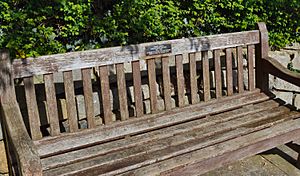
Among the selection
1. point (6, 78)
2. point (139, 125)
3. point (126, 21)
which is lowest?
point (139, 125)

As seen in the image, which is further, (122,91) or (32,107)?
(122,91)

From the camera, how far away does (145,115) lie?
3145mm

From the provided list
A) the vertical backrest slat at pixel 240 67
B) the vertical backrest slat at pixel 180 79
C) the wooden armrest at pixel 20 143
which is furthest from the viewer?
the vertical backrest slat at pixel 240 67

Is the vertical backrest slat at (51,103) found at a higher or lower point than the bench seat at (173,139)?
higher

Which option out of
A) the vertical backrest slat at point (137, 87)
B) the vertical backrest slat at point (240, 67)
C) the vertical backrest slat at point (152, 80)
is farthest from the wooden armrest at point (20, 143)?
the vertical backrest slat at point (240, 67)

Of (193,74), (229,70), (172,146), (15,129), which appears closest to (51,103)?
(15,129)

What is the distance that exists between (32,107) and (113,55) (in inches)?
26.9

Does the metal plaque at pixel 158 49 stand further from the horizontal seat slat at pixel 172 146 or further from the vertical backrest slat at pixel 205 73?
the horizontal seat slat at pixel 172 146

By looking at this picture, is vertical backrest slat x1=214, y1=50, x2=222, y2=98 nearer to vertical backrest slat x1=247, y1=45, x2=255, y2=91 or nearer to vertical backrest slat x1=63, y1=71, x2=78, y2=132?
vertical backrest slat x1=247, y1=45, x2=255, y2=91

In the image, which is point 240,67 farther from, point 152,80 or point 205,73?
point 152,80

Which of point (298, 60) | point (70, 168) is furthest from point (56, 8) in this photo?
point (298, 60)

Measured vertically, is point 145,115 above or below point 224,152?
above

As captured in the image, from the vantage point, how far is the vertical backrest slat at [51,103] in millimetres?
2738

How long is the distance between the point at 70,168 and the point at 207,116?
1295mm
